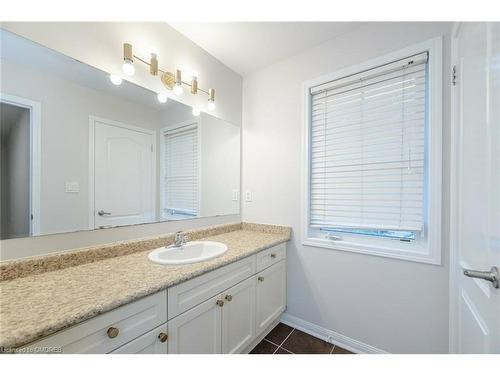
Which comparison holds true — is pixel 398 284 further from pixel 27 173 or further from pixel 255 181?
pixel 27 173

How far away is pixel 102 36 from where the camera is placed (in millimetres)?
1153

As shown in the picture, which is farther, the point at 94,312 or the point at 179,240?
the point at 179,240

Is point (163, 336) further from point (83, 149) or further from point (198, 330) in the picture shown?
point (83, 149)

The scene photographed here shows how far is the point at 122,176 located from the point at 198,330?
988mm

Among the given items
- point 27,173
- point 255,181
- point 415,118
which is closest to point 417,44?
point 415,118

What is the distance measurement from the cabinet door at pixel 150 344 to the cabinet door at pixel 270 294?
70 centimetres

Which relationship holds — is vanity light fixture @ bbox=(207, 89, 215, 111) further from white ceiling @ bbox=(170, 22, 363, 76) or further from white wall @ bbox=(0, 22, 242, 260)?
white ceiling @ bbox=(170, 22, 363, 76)

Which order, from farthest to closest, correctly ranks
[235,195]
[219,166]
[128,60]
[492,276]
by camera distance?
[235,195], [219,166], [128,60], [492,276]

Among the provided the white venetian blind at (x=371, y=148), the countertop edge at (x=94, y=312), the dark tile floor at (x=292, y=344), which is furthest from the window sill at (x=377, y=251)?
the countertop edge at (x=94, y=312)

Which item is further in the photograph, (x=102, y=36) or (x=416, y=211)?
(x=416, y=211)

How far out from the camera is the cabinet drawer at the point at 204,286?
3.10ft

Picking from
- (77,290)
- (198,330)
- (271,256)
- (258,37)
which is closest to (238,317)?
(198,330)

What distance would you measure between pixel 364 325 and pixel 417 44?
1.90m

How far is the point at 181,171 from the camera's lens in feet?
5.32
